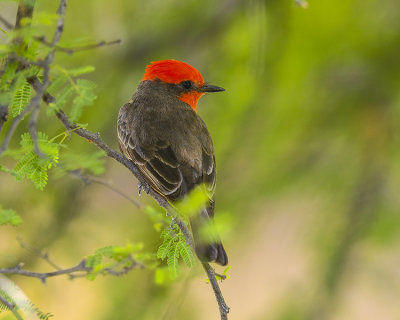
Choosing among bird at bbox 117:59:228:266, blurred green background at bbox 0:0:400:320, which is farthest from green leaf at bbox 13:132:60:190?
blurred green background at bbox 0:0:400:320

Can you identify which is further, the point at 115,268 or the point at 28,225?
the point at 28,225

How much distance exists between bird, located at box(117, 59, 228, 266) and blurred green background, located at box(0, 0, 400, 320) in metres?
0.73

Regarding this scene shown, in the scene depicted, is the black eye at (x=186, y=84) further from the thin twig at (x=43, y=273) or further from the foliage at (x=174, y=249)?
the thin twig at (x=43, y=273)

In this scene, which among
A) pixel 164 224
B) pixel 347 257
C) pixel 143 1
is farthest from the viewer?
pixel 143 1

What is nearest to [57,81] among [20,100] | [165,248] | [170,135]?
[20,100]

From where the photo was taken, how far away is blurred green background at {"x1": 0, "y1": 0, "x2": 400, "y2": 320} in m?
5.11

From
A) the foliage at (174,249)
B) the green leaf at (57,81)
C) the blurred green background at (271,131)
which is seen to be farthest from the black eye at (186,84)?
the green leaf at (57,81)

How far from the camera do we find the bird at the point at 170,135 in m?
3.73

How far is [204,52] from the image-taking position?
5.80m

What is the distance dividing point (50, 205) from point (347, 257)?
2.42 metres

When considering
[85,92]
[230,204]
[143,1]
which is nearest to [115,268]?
[85,92]

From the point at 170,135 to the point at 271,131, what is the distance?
1705 mm

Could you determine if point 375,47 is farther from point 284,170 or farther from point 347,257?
point 347,257

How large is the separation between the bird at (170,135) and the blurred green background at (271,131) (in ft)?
2.39
